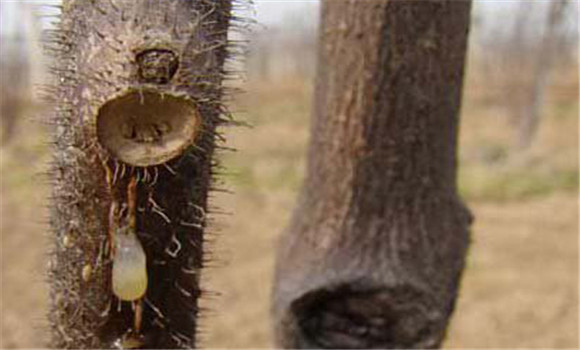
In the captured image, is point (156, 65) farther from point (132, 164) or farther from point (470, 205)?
point (470, 205)

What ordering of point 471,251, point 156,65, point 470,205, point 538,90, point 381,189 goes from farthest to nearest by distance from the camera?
point 538,90 → point 470,205 → point 471,251 → point 381,189 → point 156,65

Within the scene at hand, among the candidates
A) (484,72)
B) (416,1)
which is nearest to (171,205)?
(416,1)

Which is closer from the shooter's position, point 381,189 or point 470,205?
point 381,189

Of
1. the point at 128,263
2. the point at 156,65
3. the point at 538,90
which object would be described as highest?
the point at 156,65

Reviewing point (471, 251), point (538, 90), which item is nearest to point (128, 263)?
point (471, 251)

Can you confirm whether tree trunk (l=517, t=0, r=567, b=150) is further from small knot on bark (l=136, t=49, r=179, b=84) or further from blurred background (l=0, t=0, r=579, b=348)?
small knot on bark (l=136, t=49, r=179, b=84)

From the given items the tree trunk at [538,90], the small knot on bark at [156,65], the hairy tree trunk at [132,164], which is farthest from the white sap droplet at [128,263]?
the tree trunk at [538,90]

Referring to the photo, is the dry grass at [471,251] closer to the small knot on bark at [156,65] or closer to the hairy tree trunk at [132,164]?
the hairy tree trunk at [132,164]

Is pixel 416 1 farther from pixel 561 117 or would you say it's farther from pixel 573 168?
pixel 561 117
